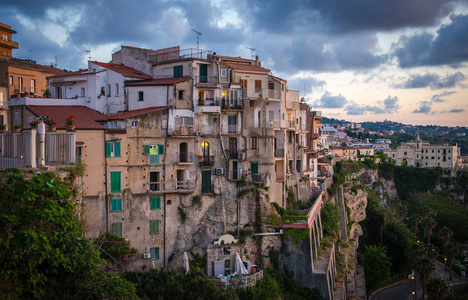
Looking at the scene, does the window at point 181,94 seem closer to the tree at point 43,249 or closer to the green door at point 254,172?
the green door at point 254,172

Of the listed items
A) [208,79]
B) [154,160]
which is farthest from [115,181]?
[208,79]

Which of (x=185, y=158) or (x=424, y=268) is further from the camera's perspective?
(x=424, y=268)

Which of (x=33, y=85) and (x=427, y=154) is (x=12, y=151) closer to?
(x=33, y=85)

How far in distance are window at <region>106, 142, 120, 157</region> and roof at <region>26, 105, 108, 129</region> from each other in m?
1.46

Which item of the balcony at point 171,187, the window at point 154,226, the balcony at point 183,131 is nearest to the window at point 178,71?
the balcony at point 183,131

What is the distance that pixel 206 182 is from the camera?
1692 inches

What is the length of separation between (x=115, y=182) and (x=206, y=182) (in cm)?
815

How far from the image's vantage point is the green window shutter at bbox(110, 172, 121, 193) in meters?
38.3

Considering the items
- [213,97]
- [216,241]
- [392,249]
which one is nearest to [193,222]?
[216,241]

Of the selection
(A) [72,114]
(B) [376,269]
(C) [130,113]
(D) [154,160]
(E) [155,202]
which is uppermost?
(C) [130,113]

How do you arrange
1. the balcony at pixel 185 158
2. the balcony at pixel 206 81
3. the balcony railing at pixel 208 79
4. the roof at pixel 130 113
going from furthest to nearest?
the balcony railing at pixel 208 79, the balcony at pixel 206 81, the balcony at pixel 185 158, the roof at pixel 130 113

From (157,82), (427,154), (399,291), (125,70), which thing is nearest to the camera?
(157,82)

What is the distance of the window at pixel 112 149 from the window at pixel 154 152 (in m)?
2.40

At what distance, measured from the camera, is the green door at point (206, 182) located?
1686 inches
